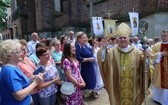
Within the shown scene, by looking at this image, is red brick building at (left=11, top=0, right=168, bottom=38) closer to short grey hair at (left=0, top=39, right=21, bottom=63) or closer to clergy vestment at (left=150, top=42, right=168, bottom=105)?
clergy vestment at (left=150, top=42, right=168, bottom=105)

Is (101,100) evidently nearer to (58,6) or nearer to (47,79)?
(47,79)

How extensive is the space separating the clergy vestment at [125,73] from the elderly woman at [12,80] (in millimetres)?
2060

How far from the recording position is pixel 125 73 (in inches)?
191

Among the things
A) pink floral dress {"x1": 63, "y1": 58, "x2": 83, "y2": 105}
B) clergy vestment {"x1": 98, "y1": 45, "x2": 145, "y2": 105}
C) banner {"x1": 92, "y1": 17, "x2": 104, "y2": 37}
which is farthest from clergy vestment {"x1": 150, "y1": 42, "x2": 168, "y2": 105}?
pink floral dress {"x1": 63, "y1": 58, "x2": 83, "y2": 105}

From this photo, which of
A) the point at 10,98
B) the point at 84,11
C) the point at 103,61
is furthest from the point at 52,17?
the point at 10,98

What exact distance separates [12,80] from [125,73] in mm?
2483

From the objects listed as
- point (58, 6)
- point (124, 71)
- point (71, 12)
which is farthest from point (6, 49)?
point (58, 6)

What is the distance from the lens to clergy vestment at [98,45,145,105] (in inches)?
191

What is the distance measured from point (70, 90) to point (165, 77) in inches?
110

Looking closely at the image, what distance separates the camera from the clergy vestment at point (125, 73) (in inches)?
191

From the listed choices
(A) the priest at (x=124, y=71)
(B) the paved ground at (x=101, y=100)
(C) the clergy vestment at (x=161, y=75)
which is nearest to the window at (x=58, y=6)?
(B) the paved ground at (x=101, y=100)

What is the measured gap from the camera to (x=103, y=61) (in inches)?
191

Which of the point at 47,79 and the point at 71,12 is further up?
the point at 71,12

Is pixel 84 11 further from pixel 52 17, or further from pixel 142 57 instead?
pixel 142 57
